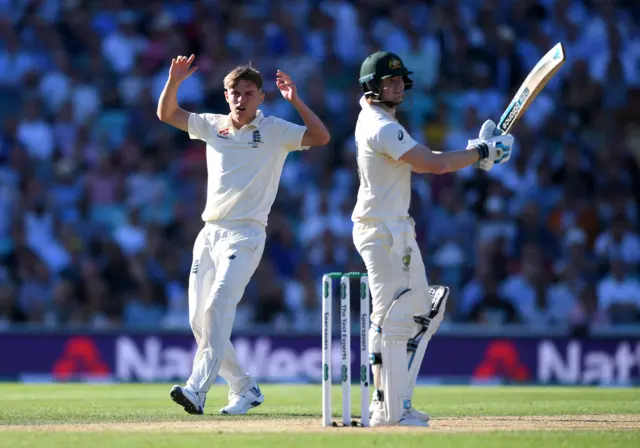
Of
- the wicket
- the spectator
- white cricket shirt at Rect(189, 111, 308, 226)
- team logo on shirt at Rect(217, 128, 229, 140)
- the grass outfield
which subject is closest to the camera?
the grass outfield

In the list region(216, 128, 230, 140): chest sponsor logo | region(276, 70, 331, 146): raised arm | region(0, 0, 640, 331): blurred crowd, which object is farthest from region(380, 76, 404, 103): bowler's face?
region(0, 0, 640, 331): blurred crowd

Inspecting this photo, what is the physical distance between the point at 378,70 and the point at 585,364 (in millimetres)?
6822

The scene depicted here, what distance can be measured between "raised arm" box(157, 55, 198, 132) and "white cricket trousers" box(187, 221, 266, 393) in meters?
0.72

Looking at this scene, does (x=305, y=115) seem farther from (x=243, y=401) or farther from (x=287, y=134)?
(x=243, y=401)

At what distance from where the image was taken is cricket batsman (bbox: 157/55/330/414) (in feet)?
24.8

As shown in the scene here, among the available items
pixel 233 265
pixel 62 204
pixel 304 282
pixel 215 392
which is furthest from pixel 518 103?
pixel 62 204

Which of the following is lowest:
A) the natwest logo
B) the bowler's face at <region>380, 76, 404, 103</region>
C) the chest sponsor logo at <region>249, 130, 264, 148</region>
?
the natwest logo

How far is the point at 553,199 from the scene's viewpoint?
14641 millimetres

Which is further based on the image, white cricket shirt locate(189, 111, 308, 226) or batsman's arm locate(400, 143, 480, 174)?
white cricket shirt locate(189, 111, 308, 226)

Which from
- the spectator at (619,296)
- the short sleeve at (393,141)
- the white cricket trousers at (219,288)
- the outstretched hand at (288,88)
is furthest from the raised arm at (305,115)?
the spectator at (619,296)

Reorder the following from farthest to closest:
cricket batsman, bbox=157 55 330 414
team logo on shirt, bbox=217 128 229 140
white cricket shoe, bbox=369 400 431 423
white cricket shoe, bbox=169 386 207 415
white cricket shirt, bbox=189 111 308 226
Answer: team logo on shirt, bbox=217 128 229 140 → white cricket shirt, bbox=189 111 308 226 → cricket batsman, bbox=157 55 330 414 → white cricket shoe, bbox=169 386 207 415 → white cricket shoe, bbox=369 400 431 423

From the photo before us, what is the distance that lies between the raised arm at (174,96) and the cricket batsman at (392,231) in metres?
1.54

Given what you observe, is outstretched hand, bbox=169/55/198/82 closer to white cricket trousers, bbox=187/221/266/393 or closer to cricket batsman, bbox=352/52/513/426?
white cricket trousers, bbox=187/221/266/393

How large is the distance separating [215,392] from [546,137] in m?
6.29
